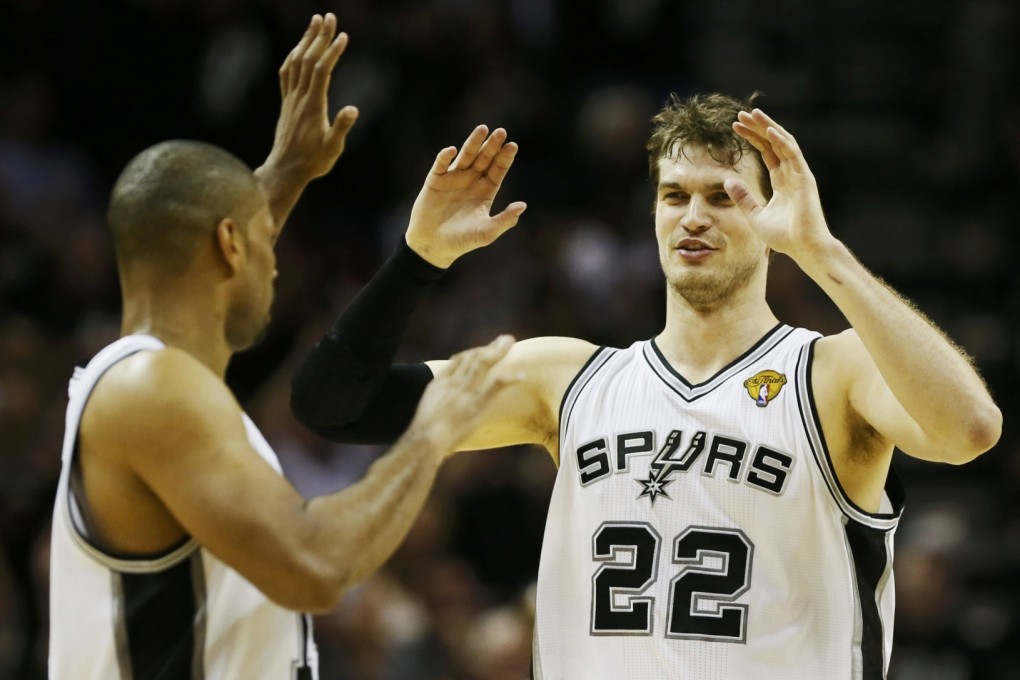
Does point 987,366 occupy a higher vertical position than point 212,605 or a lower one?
higher

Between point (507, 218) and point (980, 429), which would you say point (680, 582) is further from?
point (507, 218)

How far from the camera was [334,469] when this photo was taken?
9727mm

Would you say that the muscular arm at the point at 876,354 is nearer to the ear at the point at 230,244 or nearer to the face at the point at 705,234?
the face at the point at 705,234

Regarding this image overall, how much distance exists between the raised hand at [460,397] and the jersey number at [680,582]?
1141 mm

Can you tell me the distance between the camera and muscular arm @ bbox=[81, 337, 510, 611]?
139 inches

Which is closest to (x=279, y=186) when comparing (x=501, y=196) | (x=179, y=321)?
(x=179, y=321)

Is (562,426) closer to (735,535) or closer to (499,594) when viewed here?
(735,535)

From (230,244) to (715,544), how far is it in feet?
6.31

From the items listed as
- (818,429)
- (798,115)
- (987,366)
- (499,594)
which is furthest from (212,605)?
(798,115)

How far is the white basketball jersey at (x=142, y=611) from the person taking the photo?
3742 mm

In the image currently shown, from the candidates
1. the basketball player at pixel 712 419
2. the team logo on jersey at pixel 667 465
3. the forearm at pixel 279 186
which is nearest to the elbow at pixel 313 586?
the basketball player at pixel 712 419

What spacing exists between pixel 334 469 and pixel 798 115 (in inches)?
209

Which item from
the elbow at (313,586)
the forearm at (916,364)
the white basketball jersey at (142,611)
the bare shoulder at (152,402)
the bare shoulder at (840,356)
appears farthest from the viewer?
the bare shoulder at (840,356)

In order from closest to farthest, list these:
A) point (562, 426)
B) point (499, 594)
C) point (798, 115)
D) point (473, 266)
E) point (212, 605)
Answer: point (212, 605) → point (562, 426) → point (499, 594) → point (473, 266) → point (798, 115)
